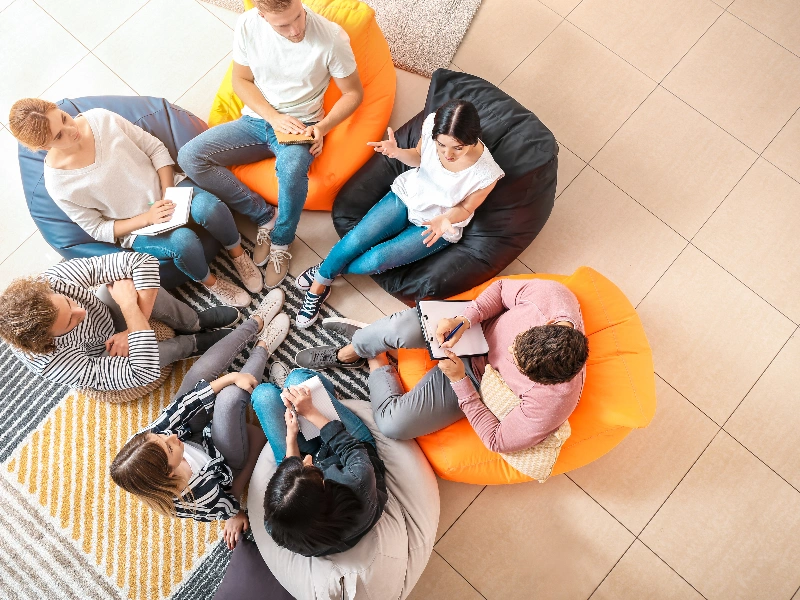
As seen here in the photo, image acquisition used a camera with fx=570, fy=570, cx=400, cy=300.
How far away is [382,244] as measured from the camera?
2.56 m

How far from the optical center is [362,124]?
270 centimetres

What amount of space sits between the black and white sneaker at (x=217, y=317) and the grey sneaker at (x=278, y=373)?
0.29 meters

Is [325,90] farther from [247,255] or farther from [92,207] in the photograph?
[92,207]

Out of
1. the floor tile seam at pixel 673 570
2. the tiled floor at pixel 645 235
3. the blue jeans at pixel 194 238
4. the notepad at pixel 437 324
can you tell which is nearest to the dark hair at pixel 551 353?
the notepad at pixel 437 324

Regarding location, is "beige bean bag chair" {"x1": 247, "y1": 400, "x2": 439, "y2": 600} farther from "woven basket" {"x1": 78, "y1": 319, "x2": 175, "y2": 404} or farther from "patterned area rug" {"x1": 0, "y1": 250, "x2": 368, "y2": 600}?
"woven basket" {"x1": 78, "y1": 319, "x2": 175, "y2": 404}

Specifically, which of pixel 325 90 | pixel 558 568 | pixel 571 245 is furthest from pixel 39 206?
pixel 558 568

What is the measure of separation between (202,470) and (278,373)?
0.64 meters

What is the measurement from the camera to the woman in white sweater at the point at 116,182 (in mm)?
2090

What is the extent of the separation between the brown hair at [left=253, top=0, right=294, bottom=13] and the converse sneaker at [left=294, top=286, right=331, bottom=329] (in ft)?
3.87

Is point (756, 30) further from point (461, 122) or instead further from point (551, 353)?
point (551, 353)

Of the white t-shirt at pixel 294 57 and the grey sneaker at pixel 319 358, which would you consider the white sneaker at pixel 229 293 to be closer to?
the grey sneaker at pixel 319 358

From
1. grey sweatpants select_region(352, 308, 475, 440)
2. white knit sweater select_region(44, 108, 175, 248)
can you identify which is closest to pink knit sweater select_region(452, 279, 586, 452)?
grey sweatpants select_region(352, 308, 475, 440)

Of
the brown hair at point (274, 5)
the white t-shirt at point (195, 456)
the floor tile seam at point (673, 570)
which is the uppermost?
the brown hair at point (274, 5)

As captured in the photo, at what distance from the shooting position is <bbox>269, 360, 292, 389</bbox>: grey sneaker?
262cm
